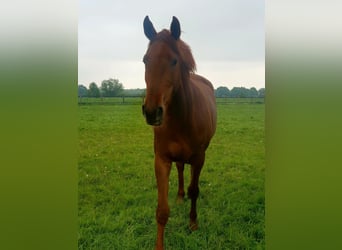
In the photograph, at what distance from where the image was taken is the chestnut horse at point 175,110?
54.5 inches

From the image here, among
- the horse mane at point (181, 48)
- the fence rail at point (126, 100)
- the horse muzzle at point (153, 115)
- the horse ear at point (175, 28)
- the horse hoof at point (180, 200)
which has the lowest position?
the horse hoof at point (180, 200)

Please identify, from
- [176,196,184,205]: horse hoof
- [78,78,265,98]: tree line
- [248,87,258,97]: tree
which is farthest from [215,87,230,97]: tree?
[176,196,184,205]: horse hoof

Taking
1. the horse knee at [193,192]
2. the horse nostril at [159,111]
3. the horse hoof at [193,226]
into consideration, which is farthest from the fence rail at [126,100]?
the horse hoof at [193,226]

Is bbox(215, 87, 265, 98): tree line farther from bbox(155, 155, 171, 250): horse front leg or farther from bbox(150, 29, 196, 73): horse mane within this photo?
bbox(155, 155, 171, 250): horse front leg

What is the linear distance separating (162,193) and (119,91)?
51 centimetres

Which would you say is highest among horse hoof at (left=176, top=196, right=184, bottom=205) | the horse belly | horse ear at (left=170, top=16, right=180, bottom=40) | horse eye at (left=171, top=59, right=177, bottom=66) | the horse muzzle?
horse ear at (left=170, top=16, right=180, bottom=40)

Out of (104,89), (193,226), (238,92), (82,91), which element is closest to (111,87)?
(104,89)

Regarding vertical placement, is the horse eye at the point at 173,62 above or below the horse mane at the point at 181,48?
below

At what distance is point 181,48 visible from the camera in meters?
1.50

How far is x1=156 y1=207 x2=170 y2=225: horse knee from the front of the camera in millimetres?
1544

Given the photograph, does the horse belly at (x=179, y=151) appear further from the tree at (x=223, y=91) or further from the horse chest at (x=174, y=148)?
the tree at (x=223, y=91)

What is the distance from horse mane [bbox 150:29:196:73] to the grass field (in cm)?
28

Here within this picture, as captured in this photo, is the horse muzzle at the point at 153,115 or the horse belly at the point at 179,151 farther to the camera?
the horse belly at the point at 179,151

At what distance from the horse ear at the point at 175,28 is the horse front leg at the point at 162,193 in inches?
20.8
